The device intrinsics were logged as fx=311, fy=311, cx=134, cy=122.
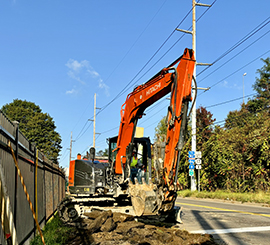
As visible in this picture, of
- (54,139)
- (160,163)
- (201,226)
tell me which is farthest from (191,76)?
(54,139)

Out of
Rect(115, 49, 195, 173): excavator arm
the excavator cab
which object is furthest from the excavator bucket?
the excavator cab

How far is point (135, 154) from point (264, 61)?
46.9m

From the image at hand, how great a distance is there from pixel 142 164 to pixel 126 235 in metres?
4.06

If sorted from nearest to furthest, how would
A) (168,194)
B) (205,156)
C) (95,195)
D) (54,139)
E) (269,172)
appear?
1. (168,194)
2. (95,195)
3. (269,172)
4. (205,156)
5. (54,139)

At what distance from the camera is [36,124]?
157ft

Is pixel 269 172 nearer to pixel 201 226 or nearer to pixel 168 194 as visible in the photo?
pixel 201 226

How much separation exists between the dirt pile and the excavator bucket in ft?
1.32

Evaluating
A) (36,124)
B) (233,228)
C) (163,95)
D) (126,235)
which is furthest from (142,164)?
(36,124)

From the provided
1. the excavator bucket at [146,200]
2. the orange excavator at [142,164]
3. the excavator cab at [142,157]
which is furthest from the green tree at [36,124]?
the excavator bucket at [146,200]

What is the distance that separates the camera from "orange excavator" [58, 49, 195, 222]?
7.48m

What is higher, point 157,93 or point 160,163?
point 157,93

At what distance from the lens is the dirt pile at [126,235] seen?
6.46m

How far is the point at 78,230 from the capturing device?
8328mm

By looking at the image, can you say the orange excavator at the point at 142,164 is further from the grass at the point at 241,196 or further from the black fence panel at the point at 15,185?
the grass at the point at 241,196
